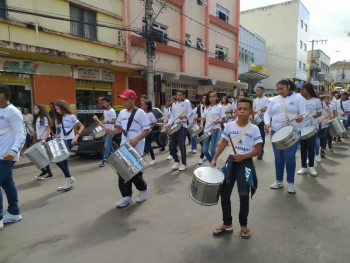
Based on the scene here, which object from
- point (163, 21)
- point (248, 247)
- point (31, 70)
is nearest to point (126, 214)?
point (248, 247)

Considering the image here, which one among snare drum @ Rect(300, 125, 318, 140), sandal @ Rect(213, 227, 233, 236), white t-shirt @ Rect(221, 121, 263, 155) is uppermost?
white t-shirt @ Rect(221, 121, 263, 155)

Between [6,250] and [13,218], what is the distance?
2.73 feet

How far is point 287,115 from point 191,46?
15.2 meters

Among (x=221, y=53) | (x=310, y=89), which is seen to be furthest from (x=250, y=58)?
(x=310, y=89)

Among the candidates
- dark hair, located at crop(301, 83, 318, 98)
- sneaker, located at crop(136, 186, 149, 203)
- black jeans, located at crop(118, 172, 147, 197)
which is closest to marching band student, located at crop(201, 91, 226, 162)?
dark hair, located at crop(301, 83, 318, 98)

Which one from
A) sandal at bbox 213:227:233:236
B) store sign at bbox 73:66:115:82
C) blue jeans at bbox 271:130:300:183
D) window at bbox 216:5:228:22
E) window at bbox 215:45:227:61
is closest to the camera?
sandal at bbox 213:227:233:236

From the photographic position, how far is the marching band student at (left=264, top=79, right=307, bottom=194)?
4535mm

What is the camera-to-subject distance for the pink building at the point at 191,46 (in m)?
15.4

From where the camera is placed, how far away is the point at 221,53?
2300cm

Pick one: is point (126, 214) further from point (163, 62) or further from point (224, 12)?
point (224, 12)

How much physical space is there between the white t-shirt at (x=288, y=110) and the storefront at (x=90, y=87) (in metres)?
9.14

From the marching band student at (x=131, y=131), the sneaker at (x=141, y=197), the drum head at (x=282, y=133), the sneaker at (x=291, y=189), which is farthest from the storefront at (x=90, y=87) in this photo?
the sneaker at (x=291, y=189)

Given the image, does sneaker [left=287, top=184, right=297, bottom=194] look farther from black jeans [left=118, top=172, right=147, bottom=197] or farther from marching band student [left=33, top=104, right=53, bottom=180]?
marching band student [left=33, top=104, right=53, bottom=180]

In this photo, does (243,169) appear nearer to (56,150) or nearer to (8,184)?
(8,184)
